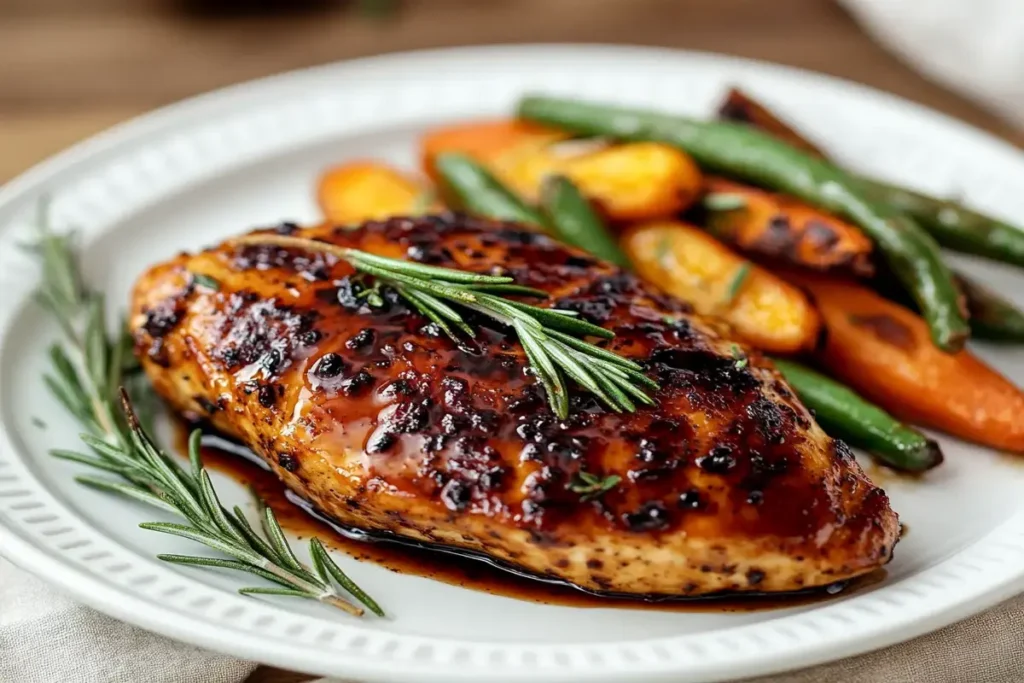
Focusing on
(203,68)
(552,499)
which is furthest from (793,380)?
(203,68)

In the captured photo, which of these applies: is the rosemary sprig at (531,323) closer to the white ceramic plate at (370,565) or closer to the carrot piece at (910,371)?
the white ceramic plate at (370,565)

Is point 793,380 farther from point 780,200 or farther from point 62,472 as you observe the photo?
point 62,472

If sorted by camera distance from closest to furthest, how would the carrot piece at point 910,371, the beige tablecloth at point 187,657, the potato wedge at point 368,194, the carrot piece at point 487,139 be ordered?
the beige tablecloth at point 187,657, the carrot piece at point 910,371, the potato wedge at point 368,194, the carrot piece at point 487,139

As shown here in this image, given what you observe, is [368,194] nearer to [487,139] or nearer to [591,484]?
[487,139]

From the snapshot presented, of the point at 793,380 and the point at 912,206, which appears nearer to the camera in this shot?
the point at 793,380

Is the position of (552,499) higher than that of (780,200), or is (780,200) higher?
(780,200)

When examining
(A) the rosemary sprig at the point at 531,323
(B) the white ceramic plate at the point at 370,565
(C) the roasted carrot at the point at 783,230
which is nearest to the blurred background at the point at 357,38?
(B) the white ceramic plate at the point at 370,565
